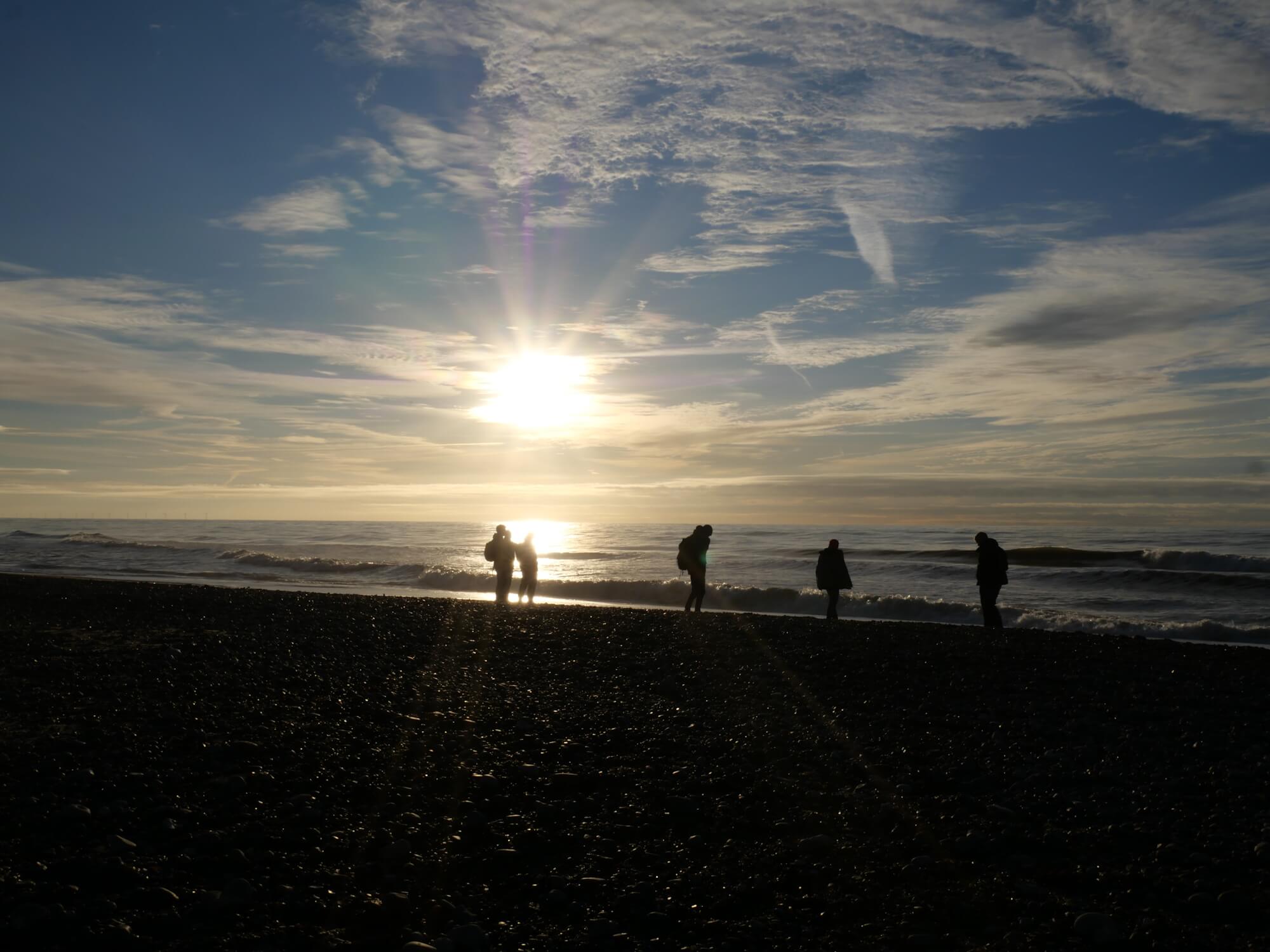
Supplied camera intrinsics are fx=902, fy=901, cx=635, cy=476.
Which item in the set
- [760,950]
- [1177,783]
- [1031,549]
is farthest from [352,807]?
[1031,549]

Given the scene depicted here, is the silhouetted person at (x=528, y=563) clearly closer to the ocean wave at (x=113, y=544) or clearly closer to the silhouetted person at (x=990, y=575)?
the silhouetted person at (x=990, y=575)

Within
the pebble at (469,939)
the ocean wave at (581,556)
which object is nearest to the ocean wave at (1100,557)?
the ocean wave at (581,556)

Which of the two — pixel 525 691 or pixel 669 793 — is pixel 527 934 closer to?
pixel 669 793

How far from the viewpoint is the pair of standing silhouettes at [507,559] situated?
2391cm

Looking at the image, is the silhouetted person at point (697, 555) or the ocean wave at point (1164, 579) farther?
the ocean wave at point (1164, 579)

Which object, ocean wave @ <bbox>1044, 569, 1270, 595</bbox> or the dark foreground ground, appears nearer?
the dark foreground ground

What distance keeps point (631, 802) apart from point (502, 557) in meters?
16.9

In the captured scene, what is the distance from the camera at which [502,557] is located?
950 inches

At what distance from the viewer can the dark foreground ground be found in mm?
5492

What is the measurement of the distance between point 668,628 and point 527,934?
13238mm

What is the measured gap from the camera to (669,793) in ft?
25.5

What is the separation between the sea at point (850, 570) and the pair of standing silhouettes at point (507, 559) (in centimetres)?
497

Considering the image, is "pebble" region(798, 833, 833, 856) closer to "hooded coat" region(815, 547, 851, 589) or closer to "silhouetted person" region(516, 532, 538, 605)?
"hooded coat" region(815, 547, 851, 589)

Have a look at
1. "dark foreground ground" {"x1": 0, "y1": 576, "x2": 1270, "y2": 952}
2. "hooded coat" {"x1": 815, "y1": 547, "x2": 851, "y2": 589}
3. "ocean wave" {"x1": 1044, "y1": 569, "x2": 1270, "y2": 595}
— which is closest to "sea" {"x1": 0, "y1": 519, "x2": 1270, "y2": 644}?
"ocean wave" {"x1": 1044, "y1": 569, "x2": 1270, "y2": 595}
